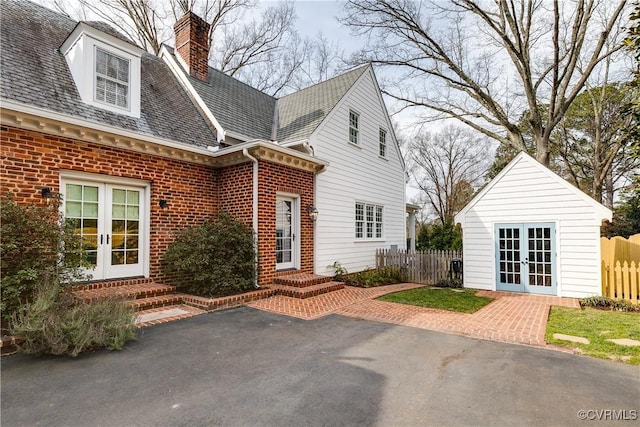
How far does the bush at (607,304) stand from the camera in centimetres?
716

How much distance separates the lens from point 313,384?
3.45 meters

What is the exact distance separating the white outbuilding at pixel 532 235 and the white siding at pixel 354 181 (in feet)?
12.1

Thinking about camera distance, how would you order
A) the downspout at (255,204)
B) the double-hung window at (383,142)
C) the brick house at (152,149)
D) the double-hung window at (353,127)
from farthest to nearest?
the double-hung window at (383,142), the double-hung window at (353,127), the downspout at (255,204), the brick house at (152,149)

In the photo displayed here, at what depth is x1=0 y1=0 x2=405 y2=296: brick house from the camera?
20.2 ft

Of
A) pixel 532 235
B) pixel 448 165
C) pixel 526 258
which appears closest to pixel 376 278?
pixel 526 258

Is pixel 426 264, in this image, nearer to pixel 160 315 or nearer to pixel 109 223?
pixel 160 315

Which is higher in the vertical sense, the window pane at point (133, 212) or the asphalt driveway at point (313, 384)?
the window pane at point (133, 212)

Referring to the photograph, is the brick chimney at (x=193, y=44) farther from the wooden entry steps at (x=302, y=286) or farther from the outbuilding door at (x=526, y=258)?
the outbuilding door at (x=526, y=258)

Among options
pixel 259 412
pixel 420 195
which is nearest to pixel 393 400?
pixel 259 412

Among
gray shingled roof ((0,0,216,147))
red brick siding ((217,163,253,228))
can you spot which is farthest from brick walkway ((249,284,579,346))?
gray shingled roof ((0,0,216,147))

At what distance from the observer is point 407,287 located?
10.0 meters

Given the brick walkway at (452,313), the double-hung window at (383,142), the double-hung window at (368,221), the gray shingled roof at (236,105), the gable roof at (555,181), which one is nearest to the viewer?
the brick walkway at (452,313)

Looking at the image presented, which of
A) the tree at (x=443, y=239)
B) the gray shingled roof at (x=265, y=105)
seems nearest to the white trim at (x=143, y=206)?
the gray shingled roof at (x=265, y=105)

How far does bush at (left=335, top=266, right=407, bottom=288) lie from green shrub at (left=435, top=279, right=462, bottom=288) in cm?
128
